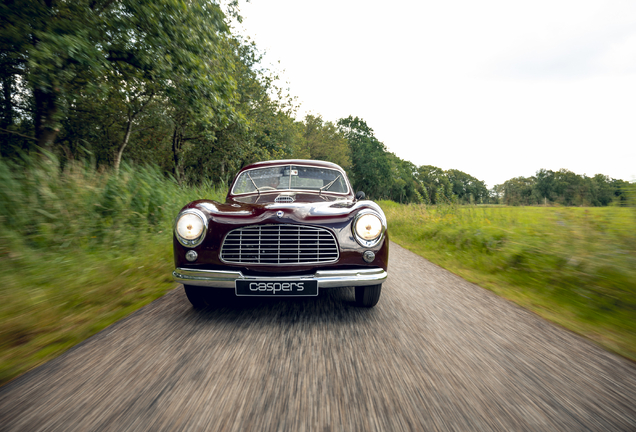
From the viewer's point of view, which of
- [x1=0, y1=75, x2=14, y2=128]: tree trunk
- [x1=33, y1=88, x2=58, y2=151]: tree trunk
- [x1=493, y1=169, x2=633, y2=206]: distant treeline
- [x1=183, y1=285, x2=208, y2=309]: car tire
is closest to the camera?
[x1=183, y1=285, x2=208, y2=309]: car tire

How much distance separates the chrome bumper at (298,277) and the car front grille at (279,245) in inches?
4.8

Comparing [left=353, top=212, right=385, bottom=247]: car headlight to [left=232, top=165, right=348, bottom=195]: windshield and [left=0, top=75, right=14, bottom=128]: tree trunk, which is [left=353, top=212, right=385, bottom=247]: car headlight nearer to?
[left=232, top=165, right=348, bottom=195]: windshield

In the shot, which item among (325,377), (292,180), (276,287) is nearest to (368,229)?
(276,287)

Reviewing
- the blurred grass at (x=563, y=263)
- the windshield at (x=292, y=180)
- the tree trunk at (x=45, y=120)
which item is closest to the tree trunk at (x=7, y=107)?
the tree trunk at (x=45, y=120)

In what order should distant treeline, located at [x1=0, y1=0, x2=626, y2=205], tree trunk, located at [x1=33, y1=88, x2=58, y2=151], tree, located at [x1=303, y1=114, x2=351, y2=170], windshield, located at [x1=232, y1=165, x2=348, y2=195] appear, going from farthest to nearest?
tree, located at [x1=303, y1=114, x2=351, y2=170] < tree trunk, located at [x1=33, y1=88, x2=58, y2=151] < distant treeline, located at [x1=0, y1=0, x2=626, y2=205] < windshield, located at [x1=232, y1=165, x2=348, y2=195]

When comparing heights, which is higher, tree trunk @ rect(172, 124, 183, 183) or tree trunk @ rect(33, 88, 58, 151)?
tree trunk @ rect(172, 124, 183, 183)

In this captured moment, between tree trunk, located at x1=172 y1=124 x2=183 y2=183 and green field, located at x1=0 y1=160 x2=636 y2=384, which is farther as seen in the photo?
tree trunk, located at x1=172 y1=124 x2=183 y2=183

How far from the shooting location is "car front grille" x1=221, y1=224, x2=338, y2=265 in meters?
2.48

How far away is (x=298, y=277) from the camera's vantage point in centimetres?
240

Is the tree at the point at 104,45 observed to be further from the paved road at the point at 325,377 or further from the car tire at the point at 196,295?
the paved road at the point at 325,377

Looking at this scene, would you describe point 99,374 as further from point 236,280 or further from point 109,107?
point 109,107

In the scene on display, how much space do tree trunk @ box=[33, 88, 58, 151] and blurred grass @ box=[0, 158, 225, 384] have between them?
3052 millimetres

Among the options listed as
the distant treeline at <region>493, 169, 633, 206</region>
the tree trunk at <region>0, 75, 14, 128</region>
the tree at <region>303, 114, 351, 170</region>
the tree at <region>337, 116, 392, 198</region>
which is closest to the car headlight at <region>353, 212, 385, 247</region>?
the distant treeline at <region>493, 169, 633, 206</region>

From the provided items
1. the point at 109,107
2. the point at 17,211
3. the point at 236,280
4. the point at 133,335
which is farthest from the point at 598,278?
the point at 109,107
